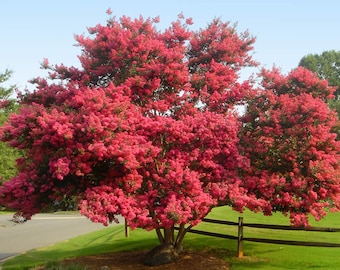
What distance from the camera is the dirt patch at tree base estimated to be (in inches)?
628

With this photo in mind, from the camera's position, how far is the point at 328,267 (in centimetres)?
1448

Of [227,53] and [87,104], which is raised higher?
[227,53]

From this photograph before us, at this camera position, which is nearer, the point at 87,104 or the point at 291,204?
the point at 87,104

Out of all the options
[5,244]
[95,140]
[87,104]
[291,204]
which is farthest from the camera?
[5,244]

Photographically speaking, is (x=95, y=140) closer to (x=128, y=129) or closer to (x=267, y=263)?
(x=128, y=129)

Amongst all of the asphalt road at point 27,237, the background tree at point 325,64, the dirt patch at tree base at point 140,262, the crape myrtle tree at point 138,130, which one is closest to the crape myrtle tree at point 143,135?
the crape myrtle tree at point 138,130

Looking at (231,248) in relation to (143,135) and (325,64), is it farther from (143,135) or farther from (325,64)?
(325,64)

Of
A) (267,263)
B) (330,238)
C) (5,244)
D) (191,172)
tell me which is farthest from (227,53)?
(5,244)

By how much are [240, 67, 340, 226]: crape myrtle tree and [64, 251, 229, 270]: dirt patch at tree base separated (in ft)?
12.3

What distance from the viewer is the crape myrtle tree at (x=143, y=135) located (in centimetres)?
1206

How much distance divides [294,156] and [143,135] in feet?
16.7

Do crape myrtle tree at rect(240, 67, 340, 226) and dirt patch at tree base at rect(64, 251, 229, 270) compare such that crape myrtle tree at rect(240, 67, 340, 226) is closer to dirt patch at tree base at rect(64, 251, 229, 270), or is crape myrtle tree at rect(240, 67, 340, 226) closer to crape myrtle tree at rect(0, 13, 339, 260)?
crape myrtle tree at rect(0, 13, 339, 260)

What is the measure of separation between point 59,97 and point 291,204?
8.97 metres

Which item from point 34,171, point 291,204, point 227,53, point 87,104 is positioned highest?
point 227,53
